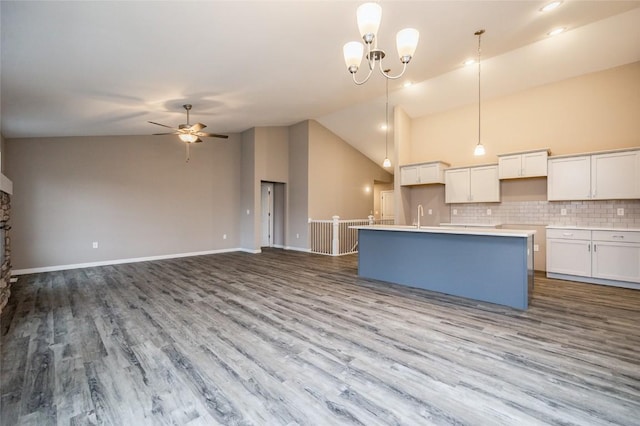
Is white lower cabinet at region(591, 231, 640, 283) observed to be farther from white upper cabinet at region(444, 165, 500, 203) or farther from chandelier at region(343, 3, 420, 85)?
chandelier at region(343, 3, 420, 85)

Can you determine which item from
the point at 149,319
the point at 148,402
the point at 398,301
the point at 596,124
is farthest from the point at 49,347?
the point at 596,124

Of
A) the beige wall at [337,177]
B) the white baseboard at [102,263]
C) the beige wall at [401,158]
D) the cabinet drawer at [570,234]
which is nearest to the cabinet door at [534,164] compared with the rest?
the cabinet drawer at [570,234]

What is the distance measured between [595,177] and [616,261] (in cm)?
137

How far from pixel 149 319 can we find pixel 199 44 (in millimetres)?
3125

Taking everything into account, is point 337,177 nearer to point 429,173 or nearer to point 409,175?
point 409,175

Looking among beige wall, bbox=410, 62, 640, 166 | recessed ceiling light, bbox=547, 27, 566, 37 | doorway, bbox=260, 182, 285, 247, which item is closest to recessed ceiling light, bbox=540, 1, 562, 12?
recessed ceiling light, bbox=547, 27, 566, 37

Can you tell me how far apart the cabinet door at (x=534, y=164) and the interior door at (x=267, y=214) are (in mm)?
6838


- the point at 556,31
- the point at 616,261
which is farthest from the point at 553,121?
the point at 616,261

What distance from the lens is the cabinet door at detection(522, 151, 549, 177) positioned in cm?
526

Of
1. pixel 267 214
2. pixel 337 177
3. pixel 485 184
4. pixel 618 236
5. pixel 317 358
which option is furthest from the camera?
pixel 267 214

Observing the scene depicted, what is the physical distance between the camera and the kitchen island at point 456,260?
358 cm

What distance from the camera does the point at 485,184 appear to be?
6.04 m

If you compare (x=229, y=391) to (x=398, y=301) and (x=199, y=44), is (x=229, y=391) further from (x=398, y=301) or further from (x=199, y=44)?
(x=199, y=44)

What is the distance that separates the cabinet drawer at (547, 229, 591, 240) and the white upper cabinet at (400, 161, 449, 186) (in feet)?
7.24
